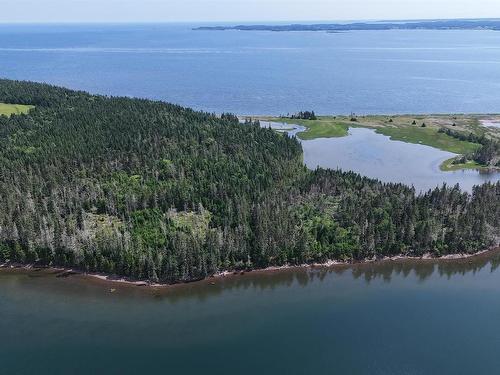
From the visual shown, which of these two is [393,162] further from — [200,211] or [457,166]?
[200,211]

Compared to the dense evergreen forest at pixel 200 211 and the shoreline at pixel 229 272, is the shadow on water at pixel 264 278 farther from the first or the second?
the dense evergreen forest at pixel 200 211

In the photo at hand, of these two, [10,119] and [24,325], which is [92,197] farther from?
[10,119]

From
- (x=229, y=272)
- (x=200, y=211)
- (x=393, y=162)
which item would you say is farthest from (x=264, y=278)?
(x=393, y=162)

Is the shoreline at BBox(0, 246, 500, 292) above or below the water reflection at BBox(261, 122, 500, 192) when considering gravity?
below

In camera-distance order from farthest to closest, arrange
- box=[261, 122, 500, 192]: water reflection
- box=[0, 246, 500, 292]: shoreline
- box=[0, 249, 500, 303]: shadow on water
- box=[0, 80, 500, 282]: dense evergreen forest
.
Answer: box=[261, 122, 500, 192]: water reflection, box=[0, 80, 500, 282]: dense evergreen forest, box=[0, 246, 500, 292]: shoreline, box=[0, 249, 500, 303]: shadow on water

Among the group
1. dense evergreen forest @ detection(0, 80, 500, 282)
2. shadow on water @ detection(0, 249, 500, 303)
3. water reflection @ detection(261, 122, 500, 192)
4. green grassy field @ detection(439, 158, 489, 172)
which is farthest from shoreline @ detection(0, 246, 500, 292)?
green grassy field @ detection(439, 158, 489, 172)

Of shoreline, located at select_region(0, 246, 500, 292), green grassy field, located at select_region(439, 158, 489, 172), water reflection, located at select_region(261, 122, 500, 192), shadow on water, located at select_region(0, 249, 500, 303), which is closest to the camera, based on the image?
shadow on water, located at select_region(0, 249, 500, 303)

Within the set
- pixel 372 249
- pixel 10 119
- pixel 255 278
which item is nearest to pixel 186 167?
pixel 255 278

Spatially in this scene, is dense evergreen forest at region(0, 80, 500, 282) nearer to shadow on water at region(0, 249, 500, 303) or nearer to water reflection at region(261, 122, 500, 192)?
Answer: shadow on water at region(0, 249, 500, 303)
